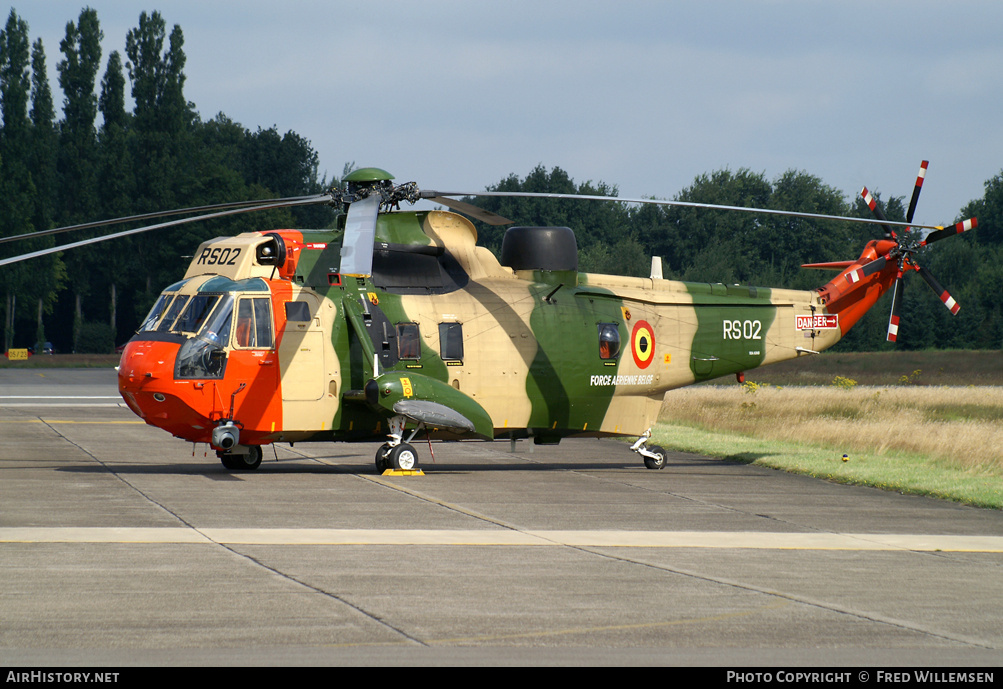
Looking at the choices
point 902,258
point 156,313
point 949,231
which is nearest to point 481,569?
point 156,313

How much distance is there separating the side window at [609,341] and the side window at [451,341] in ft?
9.59

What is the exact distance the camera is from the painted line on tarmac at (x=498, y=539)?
12477mm

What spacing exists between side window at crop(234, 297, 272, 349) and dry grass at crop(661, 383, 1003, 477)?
42.9 feet

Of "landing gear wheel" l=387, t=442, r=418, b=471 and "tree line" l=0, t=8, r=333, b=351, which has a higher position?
"tree line" l=0, t=8, r=333, b=351

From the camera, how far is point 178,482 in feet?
58.7

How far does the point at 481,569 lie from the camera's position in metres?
11.1

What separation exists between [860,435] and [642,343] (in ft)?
23.0

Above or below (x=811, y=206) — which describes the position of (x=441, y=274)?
below

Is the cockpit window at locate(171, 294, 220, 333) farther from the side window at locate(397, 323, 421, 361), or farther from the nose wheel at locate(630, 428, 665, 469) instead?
the nose wheel at locate(630, 428, 665, 469)

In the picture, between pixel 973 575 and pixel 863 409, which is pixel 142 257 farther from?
pixel 973 575

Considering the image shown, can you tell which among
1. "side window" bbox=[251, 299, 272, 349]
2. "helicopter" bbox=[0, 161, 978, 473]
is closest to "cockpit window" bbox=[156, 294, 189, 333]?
"helicopter" bbox=[0, 161, 978, 473]

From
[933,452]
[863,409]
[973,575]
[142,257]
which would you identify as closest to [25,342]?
[142,257]

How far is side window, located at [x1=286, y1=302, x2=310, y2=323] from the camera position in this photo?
18641mm
